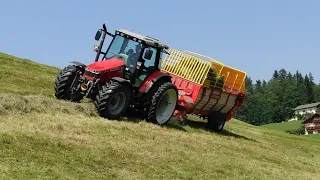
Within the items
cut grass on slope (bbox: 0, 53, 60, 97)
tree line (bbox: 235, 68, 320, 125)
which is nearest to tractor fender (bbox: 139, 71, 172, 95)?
cut grass on slope (bbox: 0, 53, 60, 97)

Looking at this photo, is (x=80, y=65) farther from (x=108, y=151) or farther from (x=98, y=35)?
(x=108, y=151)

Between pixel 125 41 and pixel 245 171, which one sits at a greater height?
pixel 125 41

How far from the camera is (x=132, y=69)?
12.6 metres

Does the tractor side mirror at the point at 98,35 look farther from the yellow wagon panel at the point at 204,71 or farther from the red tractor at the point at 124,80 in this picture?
the yellow wagon panel at the point at 204,71

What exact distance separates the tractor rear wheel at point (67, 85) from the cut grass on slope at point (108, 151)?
3.03 feet

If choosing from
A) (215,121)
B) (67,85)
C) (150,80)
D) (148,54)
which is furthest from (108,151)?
(215,121)

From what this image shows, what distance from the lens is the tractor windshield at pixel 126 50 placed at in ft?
41.7

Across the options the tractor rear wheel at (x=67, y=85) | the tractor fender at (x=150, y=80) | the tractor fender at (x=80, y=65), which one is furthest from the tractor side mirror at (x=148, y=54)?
the tractor rear wheel at (x=67, y=85)

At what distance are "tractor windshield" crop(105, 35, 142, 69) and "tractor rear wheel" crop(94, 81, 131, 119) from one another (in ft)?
3.30

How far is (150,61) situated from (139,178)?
246 inches

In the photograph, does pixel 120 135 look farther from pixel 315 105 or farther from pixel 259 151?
pixel 315 105

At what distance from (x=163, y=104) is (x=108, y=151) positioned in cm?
550

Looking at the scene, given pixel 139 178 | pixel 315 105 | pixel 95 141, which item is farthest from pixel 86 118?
pixel 315 105

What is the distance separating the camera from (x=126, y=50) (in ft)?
42.3
